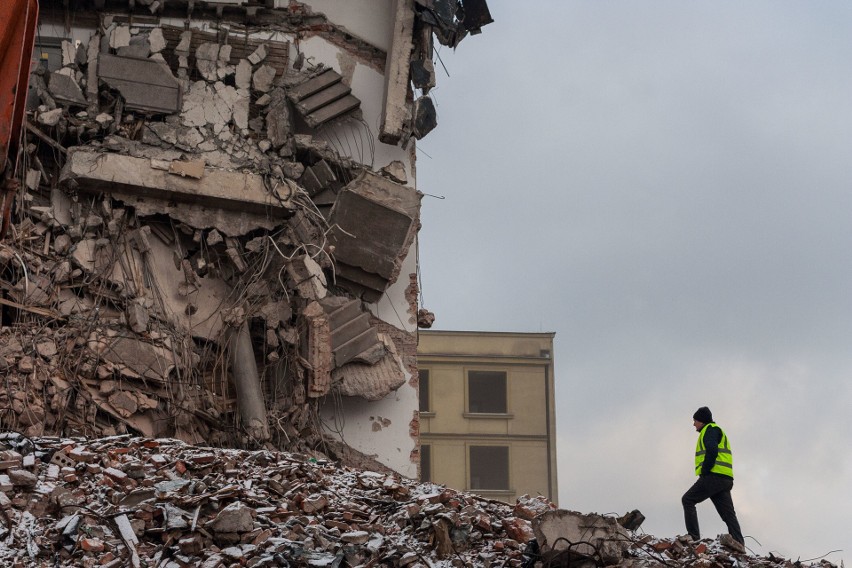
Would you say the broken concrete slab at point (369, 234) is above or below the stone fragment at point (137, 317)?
above

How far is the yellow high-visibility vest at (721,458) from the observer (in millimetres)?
10430

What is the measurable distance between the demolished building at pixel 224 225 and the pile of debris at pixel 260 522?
2.93 meters

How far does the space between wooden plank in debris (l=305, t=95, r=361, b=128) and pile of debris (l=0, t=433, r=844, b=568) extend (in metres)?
5.40

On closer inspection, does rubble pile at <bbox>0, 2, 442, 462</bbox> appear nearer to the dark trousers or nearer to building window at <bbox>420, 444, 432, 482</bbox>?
the dark trousers

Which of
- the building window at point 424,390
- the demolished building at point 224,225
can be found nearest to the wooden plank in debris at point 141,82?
the demolished building at point 224,225

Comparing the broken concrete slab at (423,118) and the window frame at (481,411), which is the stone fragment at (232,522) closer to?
the broken concrete slab at (423,118)

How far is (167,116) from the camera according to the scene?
44.2 ft

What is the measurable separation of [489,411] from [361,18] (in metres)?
18.4

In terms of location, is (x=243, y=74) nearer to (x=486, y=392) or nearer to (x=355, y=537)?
(x=355, y=537)

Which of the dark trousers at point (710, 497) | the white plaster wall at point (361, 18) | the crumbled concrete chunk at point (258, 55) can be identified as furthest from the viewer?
the white plaster wall at point (361, 18)

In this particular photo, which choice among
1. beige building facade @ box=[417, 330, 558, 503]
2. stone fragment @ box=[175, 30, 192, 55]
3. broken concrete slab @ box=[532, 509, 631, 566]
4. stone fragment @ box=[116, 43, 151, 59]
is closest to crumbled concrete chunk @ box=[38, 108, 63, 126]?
stone fragment @ box=[116, 43, 151, 59]

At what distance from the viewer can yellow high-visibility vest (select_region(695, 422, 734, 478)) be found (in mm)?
10430

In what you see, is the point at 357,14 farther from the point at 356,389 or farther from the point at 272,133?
the point at 356,389

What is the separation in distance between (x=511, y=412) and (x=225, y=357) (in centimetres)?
1934
